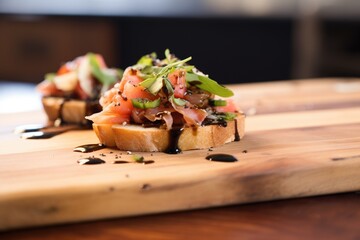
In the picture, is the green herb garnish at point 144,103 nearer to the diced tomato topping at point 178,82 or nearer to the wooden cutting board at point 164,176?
the diced tomato topping at point 178,82

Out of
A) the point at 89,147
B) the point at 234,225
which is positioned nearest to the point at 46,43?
the point at 89,147

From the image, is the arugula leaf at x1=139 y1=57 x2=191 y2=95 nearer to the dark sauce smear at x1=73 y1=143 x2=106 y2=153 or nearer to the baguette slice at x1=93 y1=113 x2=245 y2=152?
the baguette slice at x1=93 y1=113 x2=245 y2=152

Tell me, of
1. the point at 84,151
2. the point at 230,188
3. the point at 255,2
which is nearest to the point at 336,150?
the point at 230,188

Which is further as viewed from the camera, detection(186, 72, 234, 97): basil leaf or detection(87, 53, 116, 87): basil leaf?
detection(87, 53, 116, 87): basil leaf

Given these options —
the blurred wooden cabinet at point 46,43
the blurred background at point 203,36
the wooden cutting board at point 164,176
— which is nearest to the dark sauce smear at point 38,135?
the wooden cutting board at point 164,176

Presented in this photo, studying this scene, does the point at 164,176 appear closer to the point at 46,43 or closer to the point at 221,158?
the point at 221,158

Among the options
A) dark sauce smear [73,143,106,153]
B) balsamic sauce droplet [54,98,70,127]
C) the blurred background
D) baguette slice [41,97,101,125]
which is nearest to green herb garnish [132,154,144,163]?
dark sauce smear [73,143,106,153]
